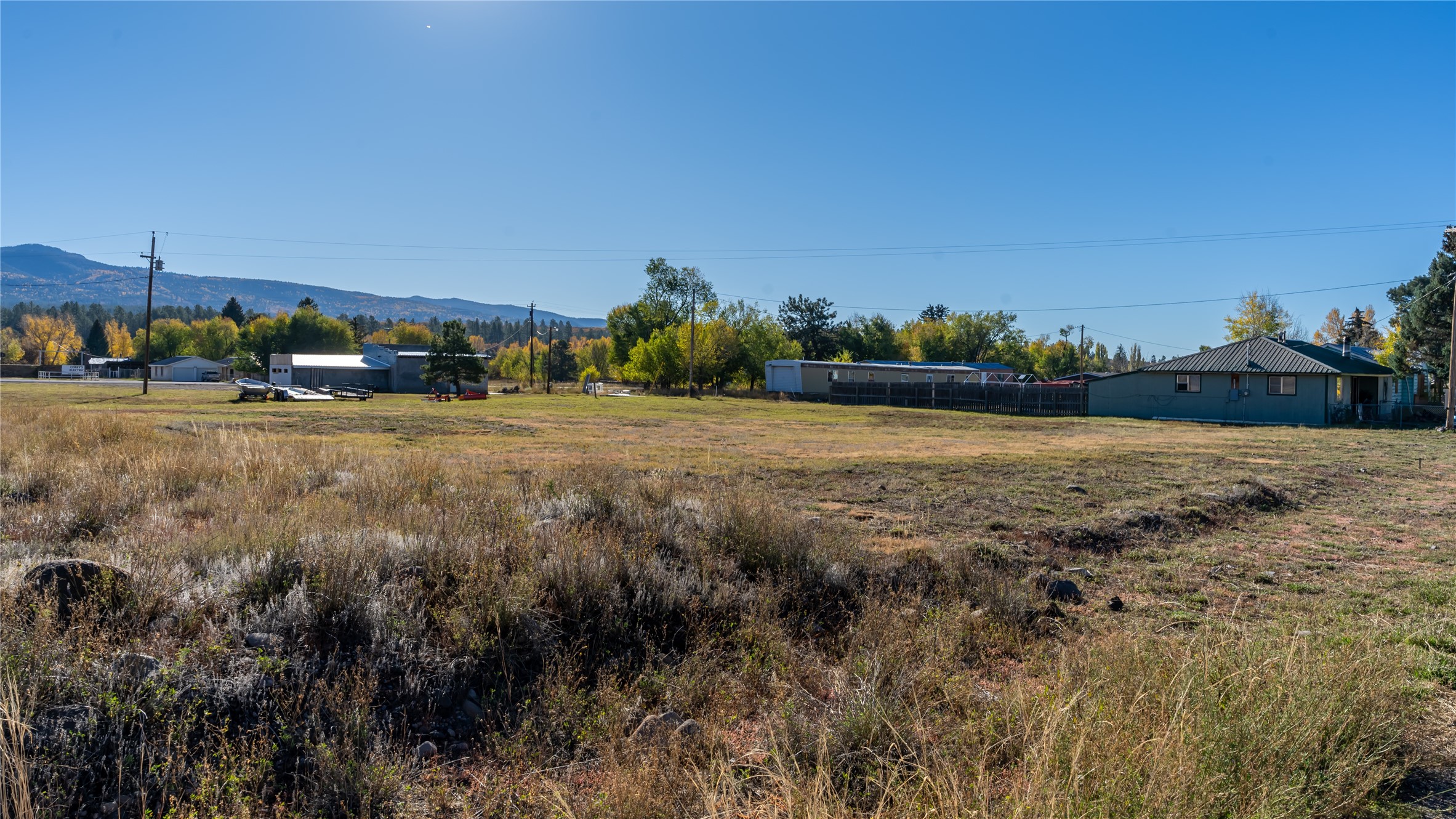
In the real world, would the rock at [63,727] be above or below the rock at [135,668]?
below

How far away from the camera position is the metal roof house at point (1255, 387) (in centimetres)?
3831

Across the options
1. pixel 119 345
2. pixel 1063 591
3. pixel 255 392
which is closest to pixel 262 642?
pixel 1063 591

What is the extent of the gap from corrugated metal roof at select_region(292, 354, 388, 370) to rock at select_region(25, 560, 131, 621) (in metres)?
78.5

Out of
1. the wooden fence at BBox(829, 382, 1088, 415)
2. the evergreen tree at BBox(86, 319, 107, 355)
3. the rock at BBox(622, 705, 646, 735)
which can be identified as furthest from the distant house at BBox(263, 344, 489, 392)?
the evergreen tree at BBox(86, 319, 107, 355)

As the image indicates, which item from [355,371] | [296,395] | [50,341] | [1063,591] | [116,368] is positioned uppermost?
[50,341]

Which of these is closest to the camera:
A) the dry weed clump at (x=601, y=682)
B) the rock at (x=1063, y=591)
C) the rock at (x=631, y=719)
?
the dry weed clump at (x=601, y=682)

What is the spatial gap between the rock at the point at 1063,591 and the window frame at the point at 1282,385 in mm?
40154

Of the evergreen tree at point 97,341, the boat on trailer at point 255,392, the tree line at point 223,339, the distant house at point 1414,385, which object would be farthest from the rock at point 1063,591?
the evergreen tree at point 97,341

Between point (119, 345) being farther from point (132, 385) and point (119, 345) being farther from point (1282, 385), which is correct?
point (1282, 385)

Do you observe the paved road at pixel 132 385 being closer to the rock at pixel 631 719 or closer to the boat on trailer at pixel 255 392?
the boat on trailer at pixel 255 392

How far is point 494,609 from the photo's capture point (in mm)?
5234

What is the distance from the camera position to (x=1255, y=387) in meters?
40.3

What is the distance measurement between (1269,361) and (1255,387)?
1502 mm

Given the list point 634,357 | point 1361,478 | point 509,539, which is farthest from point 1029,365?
point 509,539
